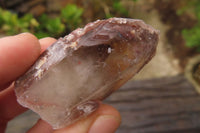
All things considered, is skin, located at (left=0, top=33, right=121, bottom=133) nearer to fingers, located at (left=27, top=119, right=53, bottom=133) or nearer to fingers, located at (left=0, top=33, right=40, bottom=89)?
fingers, located at (left=0, top=33, right=40, bottom=89)

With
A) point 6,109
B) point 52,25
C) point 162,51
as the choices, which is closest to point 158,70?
point 162,51

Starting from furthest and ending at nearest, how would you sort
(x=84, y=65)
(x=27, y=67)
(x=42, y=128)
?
1. (x=42, y=128)
2. (x=27, y=67)
3. (x=84, y=65)

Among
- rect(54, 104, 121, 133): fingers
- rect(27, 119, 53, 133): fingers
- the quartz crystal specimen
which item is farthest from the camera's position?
rect(27, 119, 53, 133): fingers

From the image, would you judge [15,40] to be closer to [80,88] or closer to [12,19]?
[80,88]

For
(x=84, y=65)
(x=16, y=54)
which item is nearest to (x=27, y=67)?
(x=16, y=54)

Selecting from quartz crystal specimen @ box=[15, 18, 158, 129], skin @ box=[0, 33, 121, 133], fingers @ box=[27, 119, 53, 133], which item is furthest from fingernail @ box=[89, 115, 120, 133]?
fingers @ box=[27, 119, 53, 133]

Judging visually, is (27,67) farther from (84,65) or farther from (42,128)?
(42,128)
